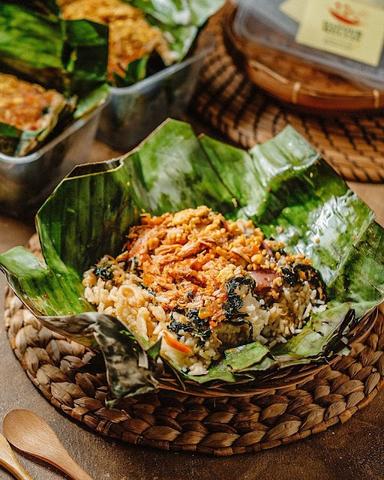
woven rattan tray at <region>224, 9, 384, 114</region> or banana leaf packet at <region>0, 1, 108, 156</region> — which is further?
woven rattan tray at <region>224, 9, 384, 114</region>

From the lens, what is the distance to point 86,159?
105 inches

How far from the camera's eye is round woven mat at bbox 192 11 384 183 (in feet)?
9.19

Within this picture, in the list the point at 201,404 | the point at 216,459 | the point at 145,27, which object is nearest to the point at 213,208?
the point at 201,404

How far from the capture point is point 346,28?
2990mm

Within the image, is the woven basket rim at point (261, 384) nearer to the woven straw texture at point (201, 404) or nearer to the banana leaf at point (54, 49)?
the woven straw texture at point (201, 404)

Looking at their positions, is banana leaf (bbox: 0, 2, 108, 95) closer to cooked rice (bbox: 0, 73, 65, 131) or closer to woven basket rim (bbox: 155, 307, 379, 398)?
cooked rice (bbox: 0, 73, 65, 131)

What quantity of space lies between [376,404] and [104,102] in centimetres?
136

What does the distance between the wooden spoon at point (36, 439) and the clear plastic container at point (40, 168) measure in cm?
84

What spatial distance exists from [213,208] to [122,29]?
1.05 metres

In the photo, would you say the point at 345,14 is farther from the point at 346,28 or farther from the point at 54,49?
the point at 54,49

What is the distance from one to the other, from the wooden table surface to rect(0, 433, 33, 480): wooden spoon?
23 millimetres

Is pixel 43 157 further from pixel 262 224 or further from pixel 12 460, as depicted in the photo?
pixel 12 460

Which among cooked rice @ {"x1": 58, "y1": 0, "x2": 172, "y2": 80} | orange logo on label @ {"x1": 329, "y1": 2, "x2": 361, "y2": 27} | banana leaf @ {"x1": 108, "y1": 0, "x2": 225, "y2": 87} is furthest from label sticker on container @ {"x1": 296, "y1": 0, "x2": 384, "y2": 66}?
cooked rice @ {"x1": 58, "y1": 0, "x2": 172, "y2": 80}

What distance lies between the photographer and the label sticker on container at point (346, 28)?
2953mm
